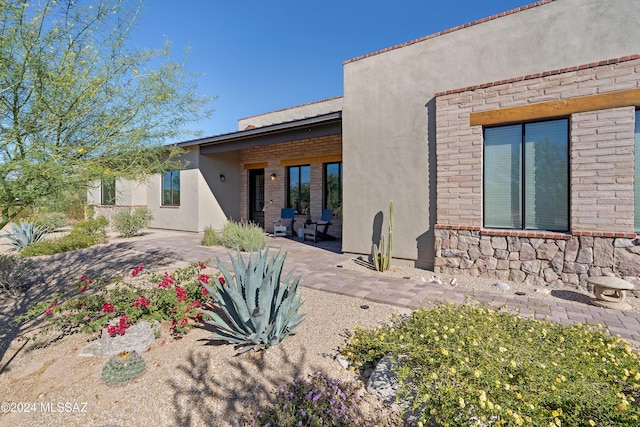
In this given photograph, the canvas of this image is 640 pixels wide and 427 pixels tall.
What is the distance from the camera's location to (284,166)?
11.9 m

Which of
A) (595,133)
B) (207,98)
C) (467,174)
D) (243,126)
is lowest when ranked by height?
(467,174)

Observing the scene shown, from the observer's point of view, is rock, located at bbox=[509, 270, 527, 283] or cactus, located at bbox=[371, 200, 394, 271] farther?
cactus, located at bbox=[371, 200, 394, 271]

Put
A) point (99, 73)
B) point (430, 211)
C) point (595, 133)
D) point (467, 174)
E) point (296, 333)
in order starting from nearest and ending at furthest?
1. point (99, 73)
2. point (296, 333)
3. point (595, 133)
4. point (467, 174)
5. point (430, 211)

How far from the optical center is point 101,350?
2916mm

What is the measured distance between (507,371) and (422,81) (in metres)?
5.57

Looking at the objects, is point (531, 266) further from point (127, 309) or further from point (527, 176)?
point (127, 309)

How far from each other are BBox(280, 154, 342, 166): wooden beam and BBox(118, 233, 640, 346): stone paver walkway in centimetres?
411

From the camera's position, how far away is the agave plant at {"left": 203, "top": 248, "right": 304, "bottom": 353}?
2817 millimetres

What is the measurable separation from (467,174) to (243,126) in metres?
12.8

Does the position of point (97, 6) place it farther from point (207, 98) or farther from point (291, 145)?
point (291, 145)

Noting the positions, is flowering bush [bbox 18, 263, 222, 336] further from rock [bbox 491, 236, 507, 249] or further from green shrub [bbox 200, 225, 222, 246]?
green shrub [bbox 200, 225, 222, 246]

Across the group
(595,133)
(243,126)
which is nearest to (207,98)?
(595,133)

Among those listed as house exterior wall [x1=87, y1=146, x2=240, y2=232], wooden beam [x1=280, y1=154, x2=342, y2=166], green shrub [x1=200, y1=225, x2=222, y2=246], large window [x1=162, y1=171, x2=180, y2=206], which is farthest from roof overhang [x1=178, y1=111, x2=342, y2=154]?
green shrub [x1=200, y1=225, x2=222, y2=246]

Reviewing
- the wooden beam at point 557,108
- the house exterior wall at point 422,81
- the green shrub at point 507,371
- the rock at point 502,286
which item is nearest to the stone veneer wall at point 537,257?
the rock at point 502,286
